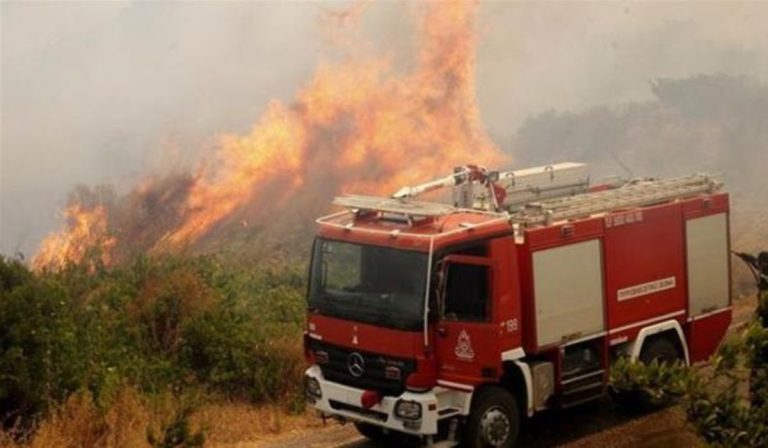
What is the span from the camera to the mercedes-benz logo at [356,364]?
1170 cm

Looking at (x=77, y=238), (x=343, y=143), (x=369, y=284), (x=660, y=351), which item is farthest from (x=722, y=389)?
(x=343, y=143)

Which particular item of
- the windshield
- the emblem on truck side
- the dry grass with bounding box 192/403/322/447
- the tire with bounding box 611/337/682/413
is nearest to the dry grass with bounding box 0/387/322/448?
the dry grass with bounding box 192/403/322/447

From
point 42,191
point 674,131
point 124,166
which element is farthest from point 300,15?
point 674,131

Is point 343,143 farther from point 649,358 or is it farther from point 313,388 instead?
point 313,388

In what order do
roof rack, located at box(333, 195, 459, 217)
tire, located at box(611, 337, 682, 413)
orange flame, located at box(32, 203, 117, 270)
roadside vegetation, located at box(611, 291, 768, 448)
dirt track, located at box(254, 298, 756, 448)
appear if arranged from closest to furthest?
roadside vegetation, located at box(611, 291, 768, 448) < roof rack, located at box(333, 195, 459, 217) < dirt track, located at box(254, 298, 756, 448) < tire, located at box(611, 337, 682, 413) < orange flame, located at box(32, 203, 117, 270)

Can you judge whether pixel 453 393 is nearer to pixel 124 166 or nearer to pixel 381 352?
pixel 381 352

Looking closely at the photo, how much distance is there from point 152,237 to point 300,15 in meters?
11.5

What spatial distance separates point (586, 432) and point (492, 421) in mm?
1845

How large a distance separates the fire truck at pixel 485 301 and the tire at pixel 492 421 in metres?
0.01

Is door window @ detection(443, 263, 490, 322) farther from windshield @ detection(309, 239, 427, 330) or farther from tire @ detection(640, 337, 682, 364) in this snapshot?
tire @ detection(640, 337, 682, 364)

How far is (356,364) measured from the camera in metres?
11.8

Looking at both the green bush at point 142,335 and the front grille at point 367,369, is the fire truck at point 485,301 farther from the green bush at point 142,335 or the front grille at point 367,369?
the green bush at point 142,335

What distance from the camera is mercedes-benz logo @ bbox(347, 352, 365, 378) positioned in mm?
11695

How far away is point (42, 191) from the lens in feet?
107
